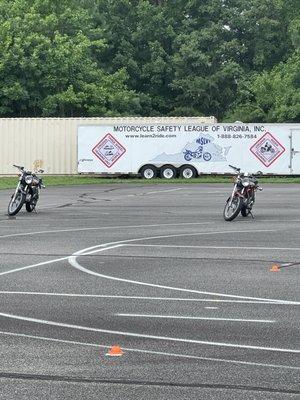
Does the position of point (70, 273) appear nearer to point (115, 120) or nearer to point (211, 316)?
point (211, 316)

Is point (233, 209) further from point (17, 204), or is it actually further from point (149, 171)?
point (149, 171)

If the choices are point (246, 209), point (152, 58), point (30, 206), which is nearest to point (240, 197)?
point (246, 209)

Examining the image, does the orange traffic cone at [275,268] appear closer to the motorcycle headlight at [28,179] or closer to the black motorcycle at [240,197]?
the black motorcycle at [240,197]

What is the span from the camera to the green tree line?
228 ft

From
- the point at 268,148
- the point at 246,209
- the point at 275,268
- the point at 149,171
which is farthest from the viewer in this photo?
the point at 149,171

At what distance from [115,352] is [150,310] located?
2.69m

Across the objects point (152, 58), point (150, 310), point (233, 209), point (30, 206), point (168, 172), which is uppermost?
point (152, 58)

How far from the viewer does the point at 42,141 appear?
185 feet

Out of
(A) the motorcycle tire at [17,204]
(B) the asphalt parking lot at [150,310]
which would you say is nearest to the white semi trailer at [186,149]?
(A) the motorcycle tire at [17,204]

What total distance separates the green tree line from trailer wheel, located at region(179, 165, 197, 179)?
16611mm

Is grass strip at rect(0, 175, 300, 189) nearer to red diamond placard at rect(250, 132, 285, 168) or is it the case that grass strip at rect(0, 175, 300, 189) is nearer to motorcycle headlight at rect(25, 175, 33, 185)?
red diamond placard at rect(250, 132, 285, 168)

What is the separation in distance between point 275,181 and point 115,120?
32.8ft

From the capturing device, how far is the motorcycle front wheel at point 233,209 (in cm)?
2761

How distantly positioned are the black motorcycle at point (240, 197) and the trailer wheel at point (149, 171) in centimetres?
2542
